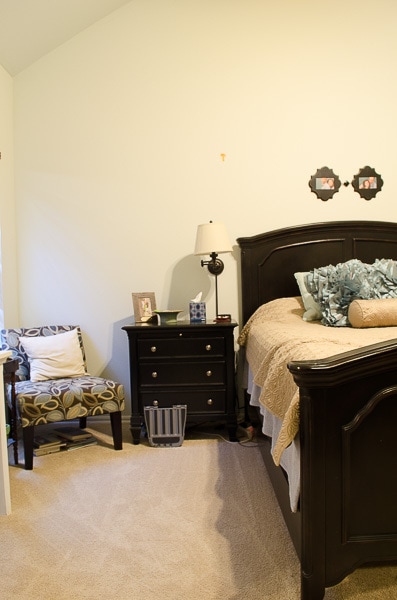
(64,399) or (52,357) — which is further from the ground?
(52,357)

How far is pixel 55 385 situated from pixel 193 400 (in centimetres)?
84

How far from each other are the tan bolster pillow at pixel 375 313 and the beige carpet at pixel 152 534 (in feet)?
3.08

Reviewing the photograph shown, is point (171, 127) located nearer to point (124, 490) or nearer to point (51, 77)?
point (51, 77)

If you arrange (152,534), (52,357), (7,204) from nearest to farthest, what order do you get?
1. (152,534)
2. (52,357)
3. (7,204)

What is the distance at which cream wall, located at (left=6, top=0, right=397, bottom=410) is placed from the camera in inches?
139

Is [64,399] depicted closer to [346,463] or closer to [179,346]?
[179,346]

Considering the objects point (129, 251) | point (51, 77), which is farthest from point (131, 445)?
point (51, 77)

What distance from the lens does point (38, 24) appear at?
320 centimetres

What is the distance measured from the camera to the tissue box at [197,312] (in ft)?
10.6

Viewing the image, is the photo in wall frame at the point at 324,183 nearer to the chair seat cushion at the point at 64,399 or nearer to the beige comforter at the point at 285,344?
the beige comforter at the point at 285,344

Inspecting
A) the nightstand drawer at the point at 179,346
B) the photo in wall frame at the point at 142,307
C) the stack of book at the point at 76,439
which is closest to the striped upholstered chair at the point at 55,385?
the stack of book at the point at 76,439

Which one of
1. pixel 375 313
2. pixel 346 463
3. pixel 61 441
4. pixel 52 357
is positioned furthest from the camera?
pixel 52 357

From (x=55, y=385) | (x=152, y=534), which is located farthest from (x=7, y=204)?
(x=152, y=534)

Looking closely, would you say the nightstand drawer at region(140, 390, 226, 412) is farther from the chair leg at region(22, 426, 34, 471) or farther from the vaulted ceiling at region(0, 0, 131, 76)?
the vaulted ceiling at region(0, 0, 131, 76)
